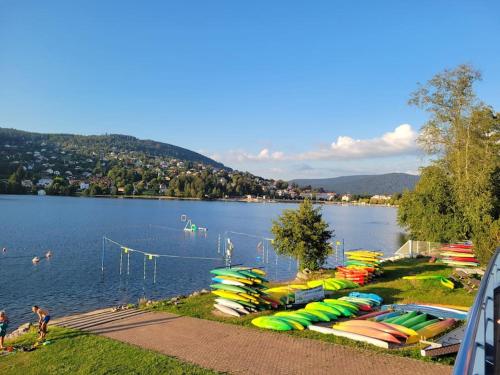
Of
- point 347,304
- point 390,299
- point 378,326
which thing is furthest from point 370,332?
point 390,299

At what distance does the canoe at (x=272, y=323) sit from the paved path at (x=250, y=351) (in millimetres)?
481

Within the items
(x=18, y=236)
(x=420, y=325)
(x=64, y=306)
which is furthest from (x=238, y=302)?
(x=18, y=236)

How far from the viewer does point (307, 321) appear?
16078 mm

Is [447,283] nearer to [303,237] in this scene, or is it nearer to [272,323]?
[303,237]

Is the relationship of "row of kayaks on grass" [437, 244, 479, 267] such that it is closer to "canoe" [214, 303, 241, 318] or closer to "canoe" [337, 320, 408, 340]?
"canoe" [337, 320, 408, 340]

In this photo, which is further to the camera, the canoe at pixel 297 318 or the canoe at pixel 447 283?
the canoe at pixel 447 283

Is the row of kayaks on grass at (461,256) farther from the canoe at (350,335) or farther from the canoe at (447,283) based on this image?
the canoe at (350,335)

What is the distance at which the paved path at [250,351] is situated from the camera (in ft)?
38.7

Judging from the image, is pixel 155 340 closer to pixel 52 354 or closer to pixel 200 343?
pixel 200 343

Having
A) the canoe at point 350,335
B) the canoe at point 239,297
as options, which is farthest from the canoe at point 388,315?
the canoe at point 239,297

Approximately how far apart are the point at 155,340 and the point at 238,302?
4.71m

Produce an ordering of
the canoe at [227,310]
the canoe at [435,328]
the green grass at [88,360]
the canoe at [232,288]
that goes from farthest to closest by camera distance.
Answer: the canoe at [232,288], the canoe at [227,310], the canoe at [435,328], the green grass at [88,360]

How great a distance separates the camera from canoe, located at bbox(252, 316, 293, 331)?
613 inches

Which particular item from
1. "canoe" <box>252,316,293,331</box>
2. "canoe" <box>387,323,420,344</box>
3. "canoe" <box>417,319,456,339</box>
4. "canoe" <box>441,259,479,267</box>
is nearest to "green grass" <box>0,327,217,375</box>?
"canoe" <box>252,316,293,331</box>
